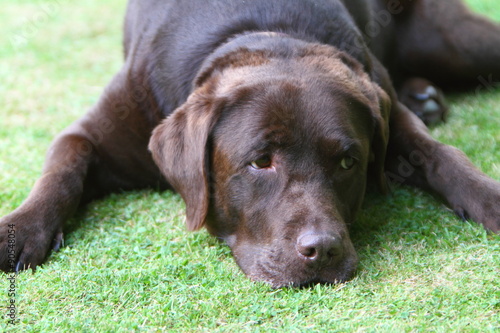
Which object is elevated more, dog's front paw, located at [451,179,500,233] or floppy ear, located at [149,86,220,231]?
floppy ear, located at [149,86,220,231]

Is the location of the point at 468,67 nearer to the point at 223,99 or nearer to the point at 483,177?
the point at 483,177

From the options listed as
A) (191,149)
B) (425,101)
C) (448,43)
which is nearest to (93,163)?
(191,149)

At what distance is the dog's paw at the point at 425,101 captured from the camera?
420 centimetres

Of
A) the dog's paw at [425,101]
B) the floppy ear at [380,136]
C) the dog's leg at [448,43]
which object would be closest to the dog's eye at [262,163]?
the floppy ear at [380,136]

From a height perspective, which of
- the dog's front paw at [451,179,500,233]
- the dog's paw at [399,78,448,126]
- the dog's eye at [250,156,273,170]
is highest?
the dog's eye at [250,156,273,170]

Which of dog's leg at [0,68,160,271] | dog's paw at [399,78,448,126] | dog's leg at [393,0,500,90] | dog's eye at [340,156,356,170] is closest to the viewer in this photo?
dog's eye at [340,156,356,170]

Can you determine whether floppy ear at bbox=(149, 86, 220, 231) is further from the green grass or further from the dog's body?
the green grass

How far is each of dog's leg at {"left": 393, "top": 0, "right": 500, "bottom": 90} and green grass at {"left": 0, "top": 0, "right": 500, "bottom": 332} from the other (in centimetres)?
72

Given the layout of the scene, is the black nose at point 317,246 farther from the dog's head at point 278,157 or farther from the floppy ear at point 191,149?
the floppy ear at point 191,149

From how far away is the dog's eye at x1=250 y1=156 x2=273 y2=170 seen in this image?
261 centimetres

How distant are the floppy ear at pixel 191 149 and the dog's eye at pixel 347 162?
0.53 metres

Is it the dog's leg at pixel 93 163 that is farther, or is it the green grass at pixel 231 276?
the dog's leg at pixel 93 163

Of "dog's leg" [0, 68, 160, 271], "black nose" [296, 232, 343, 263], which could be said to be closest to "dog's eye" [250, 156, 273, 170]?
"black nose" [296, 232, 343, 263]

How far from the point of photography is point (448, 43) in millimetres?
4641
